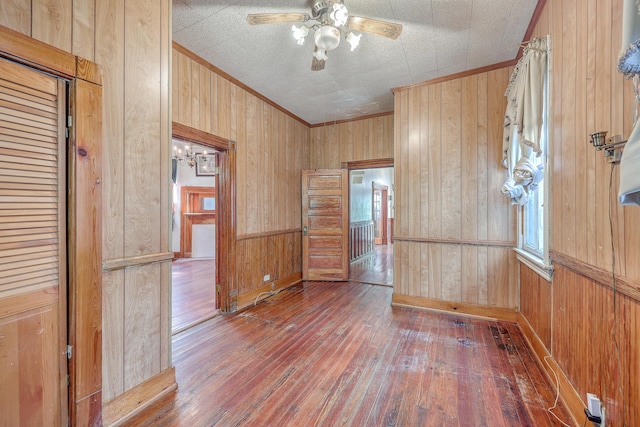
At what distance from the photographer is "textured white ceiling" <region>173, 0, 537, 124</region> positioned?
216cm

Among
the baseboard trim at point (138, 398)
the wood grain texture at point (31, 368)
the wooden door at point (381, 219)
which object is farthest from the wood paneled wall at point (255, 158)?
the wooden door at point (381, 219)

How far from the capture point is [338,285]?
176 inches

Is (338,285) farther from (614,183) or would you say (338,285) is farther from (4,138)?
(4,138)

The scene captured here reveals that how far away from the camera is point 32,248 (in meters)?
1.26

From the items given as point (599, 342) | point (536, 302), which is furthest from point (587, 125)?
point (536, 302)

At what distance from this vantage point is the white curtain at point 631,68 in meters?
0.82

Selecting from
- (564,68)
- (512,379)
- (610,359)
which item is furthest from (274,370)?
(564,68)

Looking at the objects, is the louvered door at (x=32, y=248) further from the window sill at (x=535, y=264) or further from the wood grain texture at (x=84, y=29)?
the window sill at (x=535, y=264)

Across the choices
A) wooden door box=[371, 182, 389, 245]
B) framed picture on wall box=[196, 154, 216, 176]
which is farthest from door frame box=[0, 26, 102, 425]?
wooden door box=[371, 182, 389, 245]

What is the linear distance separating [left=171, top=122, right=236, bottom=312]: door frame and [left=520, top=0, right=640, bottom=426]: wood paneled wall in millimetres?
3065

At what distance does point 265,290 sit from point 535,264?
3.10 meters

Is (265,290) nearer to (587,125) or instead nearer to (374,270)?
(374,270)

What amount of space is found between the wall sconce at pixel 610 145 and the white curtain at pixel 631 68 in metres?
0.36

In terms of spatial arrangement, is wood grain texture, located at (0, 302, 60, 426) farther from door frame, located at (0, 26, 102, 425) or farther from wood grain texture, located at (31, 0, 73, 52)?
wood grain texture, located at (31, 0, 73, 52)
